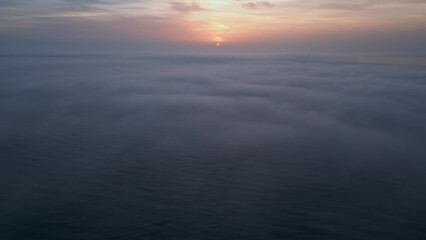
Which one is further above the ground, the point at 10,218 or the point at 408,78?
the point at 408,78

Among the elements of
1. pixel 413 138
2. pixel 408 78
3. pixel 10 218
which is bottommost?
pixel 10 218

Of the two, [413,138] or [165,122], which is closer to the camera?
[413,138]

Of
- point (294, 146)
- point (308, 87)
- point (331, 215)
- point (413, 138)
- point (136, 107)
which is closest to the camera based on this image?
point (331, 215)

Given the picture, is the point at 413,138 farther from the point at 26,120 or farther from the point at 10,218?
the point at 26,120

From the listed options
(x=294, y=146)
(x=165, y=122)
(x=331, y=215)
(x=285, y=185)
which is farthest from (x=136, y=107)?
(x=331, y=215)

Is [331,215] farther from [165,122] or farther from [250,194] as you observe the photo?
[165,122]

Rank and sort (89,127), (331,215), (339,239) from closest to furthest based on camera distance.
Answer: (339,239) < (331,215) < (89,127)
